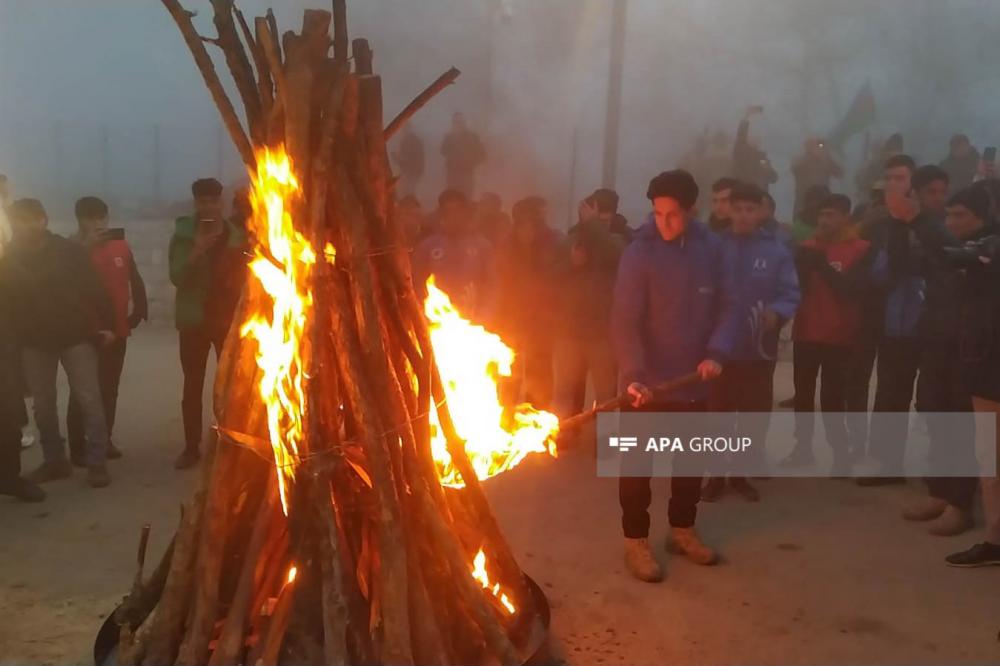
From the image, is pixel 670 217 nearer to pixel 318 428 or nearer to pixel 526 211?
pixel 318 428

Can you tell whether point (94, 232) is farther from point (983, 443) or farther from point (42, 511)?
point (983, 443)

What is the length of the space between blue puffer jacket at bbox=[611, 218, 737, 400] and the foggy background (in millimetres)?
9372

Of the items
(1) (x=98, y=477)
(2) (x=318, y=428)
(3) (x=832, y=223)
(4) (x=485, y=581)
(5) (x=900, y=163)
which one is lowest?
(1) (x=98, y=477)

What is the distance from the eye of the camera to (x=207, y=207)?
18.9 ft

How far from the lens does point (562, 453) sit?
640 centimetres

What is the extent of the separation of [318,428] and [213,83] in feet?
4.09

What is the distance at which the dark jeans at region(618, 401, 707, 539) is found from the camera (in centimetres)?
436

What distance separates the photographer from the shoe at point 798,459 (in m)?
6.23

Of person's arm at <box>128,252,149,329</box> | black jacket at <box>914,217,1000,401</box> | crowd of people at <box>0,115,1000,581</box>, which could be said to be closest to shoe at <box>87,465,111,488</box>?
crowd of people at <box>0,115,1000,581</box>

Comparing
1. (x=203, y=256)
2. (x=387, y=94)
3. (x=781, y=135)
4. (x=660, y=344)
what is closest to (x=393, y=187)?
(x=660, y=344)

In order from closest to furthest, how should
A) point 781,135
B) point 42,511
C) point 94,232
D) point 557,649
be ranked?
point 557,649 → point 42,511 → point 94,232 → point 781,135

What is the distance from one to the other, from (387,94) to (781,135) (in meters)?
6.53

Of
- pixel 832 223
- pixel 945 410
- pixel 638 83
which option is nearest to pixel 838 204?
pixel 832 223

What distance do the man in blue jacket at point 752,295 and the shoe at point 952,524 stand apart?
3.50ft
